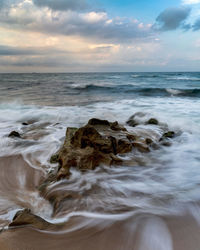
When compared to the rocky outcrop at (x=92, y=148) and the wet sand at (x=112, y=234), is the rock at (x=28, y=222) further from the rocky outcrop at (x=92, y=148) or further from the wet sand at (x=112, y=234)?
the rocky outcrop at (x=92, y=148)

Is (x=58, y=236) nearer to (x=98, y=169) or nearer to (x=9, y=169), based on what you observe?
(x=98, y=169)

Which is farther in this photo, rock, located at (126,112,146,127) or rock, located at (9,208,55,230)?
rock, located at (126,112,146,127)

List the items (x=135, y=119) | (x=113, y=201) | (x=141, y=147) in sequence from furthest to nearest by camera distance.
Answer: (x=135, y=119) → (x=141, y=147) → (x=113, y=201)

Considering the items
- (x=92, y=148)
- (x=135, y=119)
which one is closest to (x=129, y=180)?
(x=92, y=148)

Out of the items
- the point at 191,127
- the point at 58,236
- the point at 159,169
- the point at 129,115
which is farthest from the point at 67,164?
the point at 129,115

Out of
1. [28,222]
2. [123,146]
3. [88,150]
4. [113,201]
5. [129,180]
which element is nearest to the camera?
[28,222]

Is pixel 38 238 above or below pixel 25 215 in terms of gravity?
below

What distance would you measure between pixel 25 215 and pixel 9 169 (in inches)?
66.2

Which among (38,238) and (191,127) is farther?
(191,127)

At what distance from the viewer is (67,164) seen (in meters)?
2.99

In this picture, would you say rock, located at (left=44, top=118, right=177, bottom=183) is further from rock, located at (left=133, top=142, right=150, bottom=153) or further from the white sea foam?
the white sea foam

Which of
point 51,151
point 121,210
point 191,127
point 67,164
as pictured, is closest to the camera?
point 121,210

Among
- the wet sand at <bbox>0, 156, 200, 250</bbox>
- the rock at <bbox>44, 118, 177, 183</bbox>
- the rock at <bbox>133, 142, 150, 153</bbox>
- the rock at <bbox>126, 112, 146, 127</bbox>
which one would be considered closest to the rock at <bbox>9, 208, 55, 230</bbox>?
the wet sand at <bbox>0, 156, 200, 250</bbox>

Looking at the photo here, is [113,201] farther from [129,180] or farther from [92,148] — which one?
[92,148]
